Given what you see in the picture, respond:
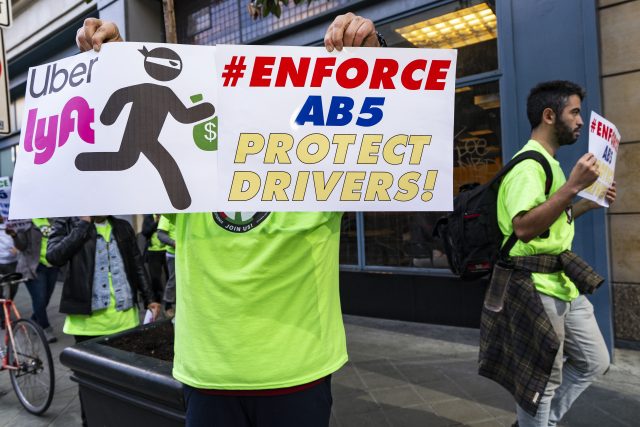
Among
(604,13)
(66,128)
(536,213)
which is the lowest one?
(536,213)

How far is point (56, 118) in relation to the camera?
1.67 m

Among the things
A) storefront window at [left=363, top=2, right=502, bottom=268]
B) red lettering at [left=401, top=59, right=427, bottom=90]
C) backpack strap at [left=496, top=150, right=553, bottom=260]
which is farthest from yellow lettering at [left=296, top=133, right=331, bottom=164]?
storefront window at [left=363, top=2, right=502, bottom=268]

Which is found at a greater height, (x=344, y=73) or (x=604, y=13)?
(x=604, y=13)

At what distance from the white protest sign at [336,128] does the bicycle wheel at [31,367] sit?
11.8 ft

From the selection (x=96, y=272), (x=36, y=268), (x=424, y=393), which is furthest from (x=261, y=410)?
(x=36, y=268)

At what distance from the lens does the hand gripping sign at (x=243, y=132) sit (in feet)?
5.20

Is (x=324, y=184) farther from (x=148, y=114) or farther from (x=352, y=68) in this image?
(x=148, y=114)

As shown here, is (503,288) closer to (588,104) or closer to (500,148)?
(588,104)

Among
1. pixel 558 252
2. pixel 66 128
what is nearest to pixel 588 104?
pixel 558 252

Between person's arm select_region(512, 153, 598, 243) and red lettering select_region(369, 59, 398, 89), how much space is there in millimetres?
1162

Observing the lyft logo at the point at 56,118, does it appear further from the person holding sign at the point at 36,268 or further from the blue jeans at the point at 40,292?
the blue jeans at the point at 40,292

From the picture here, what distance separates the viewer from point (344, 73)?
1.63 m

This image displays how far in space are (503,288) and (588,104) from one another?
2.87 m

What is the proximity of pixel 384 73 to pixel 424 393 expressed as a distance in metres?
3.20
